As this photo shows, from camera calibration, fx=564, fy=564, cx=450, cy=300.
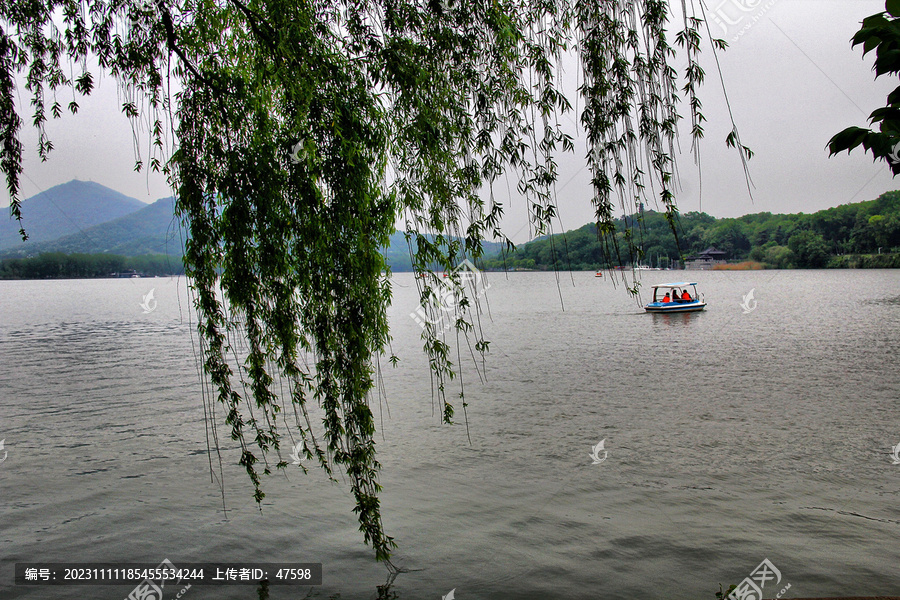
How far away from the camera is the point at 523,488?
9148mm

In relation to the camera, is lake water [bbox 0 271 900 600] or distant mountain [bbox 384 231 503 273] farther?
lake water [bbox 0 271 900 600]

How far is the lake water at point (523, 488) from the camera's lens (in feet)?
20.9

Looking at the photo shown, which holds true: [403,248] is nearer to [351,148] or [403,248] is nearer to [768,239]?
[351,148]

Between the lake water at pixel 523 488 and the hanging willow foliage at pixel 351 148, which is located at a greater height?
the hanging willow foliage at pixel 351 148

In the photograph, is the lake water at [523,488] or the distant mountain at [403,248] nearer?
the distant mountain at [403,248]

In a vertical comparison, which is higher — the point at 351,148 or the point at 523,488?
the point at 351,148

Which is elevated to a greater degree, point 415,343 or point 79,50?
point 79,50

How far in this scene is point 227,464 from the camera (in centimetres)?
1080

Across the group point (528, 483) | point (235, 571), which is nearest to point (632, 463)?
→ point (528, 483)

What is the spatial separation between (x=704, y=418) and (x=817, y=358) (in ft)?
42.1

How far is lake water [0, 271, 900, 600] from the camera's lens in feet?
20.9

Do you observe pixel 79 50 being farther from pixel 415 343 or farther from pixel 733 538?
pixel 415 343

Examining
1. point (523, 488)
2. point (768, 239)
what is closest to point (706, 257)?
point (768, 239)

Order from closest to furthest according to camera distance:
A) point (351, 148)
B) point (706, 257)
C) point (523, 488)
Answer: point (351, 148)
point (523, 488)
point (706, 257)
